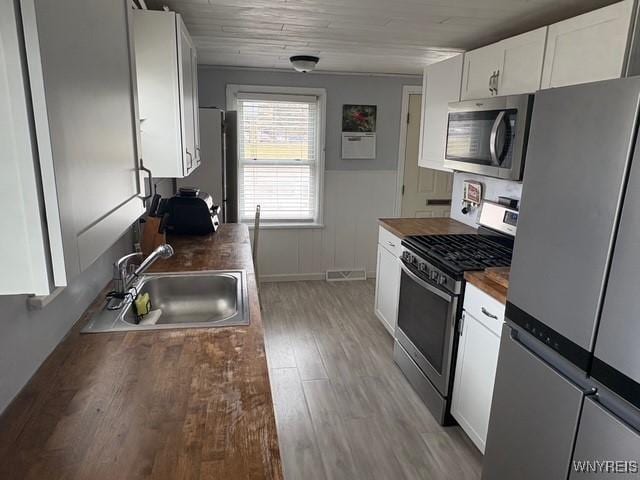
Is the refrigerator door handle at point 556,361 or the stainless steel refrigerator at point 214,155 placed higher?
the stainless steel refrigerator at point 214,155

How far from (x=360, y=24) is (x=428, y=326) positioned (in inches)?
69.8

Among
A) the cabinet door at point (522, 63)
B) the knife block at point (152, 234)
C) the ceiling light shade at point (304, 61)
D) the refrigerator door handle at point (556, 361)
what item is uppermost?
the ceiling light shade at point (304, 61)

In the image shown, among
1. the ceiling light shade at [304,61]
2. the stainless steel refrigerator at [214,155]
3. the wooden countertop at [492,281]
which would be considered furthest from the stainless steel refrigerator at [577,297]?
the stainless steel refrigerator at [214,155]

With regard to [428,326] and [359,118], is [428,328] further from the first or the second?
[359,118]

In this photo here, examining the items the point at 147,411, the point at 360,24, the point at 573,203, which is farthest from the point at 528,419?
the point at 360,24

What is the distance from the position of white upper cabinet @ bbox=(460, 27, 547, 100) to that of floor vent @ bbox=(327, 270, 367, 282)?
2498 mm

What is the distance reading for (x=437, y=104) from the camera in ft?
10.3

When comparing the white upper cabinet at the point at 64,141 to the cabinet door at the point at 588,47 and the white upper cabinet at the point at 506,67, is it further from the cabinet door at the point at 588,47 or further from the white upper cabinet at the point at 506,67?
the white upper cabinet at the point at 506,67

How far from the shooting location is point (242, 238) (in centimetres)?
297

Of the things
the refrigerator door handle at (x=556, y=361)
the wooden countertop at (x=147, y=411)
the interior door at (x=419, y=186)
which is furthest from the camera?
the interior door at (x=419, y=186)

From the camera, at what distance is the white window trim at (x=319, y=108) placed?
Result: 168 inches

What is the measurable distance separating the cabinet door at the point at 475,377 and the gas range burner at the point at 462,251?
10.6 inches

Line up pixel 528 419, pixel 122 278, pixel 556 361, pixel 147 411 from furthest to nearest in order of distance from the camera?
pixel 122 278 < pixel 528 419 < pixel 556 361 < pixel 147 411

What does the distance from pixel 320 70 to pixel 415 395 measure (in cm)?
315
